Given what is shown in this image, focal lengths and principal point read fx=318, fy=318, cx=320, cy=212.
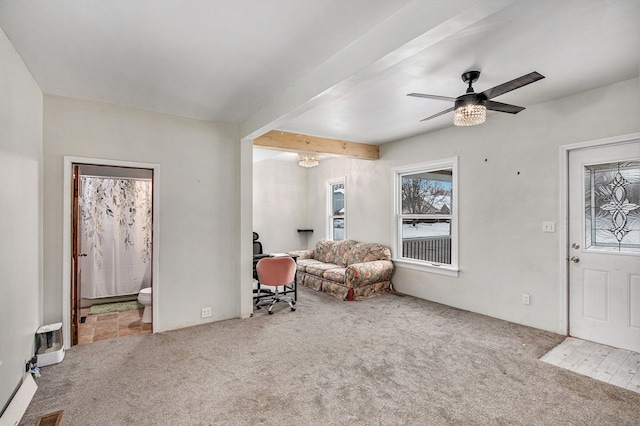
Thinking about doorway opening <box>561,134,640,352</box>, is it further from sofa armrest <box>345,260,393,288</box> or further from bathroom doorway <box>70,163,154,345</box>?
bathroom doorway <box>70,163,154,345</box>

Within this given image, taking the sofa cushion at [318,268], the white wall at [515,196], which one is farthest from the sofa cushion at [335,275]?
the white wall at [515,196]

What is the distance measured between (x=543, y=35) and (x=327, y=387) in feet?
9.68

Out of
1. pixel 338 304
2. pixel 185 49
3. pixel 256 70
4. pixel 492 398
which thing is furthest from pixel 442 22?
pixel 338 304

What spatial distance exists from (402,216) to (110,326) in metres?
4.44

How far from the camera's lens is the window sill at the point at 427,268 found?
4500 mm

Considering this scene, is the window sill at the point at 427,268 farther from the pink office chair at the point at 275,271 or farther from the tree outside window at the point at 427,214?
the pink office chair at the point at 275,271

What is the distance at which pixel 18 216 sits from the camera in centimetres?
240

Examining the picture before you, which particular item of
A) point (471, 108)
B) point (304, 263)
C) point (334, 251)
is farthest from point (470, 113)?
point (304, 263)

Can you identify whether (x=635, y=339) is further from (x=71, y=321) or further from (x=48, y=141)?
(x=48, y=141)

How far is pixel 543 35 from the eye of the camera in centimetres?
216

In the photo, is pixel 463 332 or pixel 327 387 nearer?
pixel 327 387

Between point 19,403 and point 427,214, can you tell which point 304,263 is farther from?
point 19,403

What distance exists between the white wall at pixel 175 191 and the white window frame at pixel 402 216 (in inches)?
105

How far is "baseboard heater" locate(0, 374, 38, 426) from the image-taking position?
196 cm
